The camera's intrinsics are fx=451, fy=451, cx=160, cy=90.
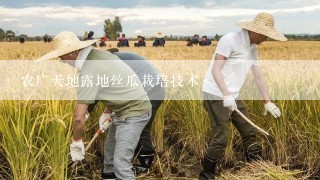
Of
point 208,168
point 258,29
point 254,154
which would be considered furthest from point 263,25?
point 208,168

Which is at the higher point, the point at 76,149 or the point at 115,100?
the point at 115,100

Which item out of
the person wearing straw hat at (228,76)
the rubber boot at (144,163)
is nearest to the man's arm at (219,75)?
the person wearing straw hat at (228,76)

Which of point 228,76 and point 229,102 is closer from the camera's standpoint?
point 229,102

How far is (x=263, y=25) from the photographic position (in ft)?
11.0

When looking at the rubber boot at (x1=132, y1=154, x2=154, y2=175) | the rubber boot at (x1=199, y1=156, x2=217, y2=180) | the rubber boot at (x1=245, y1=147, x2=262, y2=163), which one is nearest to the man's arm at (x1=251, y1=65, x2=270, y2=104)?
the rubber boot at (x1=245, y1=147, x2=262, y2=163)

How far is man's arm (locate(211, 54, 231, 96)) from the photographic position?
3.18 meters

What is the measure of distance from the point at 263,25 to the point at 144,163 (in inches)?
58.0

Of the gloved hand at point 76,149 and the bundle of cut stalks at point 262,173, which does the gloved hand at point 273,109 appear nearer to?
the bundle of cut stalks at point 262,173

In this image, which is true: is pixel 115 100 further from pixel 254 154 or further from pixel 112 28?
pixel 112 28

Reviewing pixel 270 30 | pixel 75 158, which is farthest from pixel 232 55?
pixel 75 158

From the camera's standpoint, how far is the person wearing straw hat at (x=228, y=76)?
3.21 m

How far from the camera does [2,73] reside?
17.4 ft

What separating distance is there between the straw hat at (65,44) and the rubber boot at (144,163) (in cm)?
126

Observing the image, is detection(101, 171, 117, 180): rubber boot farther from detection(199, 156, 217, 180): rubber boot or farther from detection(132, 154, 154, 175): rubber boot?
detection(199, 156, 217, 180): rubber boot
